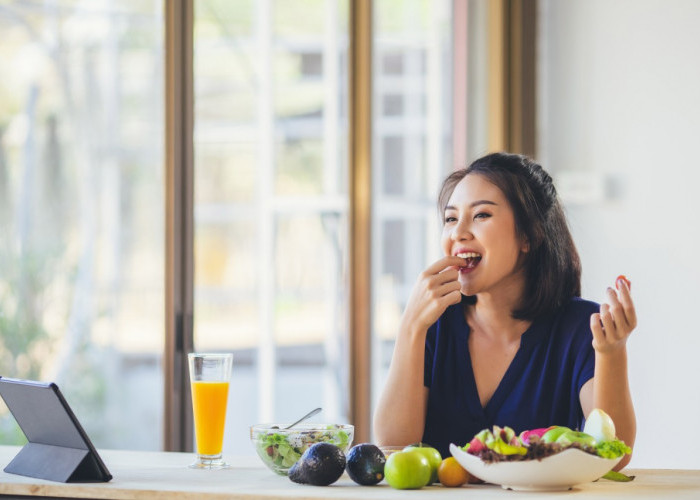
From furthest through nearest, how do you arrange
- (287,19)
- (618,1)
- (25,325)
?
(618,1)
(287,19)
(25,325)

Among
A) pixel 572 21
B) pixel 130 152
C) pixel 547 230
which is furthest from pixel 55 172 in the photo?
pixel 572 21

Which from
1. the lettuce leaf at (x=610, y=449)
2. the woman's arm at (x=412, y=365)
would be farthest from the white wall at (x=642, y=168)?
the lettuce leaf at (x=610, y=449)

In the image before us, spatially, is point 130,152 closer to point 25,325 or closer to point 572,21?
point 25,325

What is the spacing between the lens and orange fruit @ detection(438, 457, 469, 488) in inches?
61.7

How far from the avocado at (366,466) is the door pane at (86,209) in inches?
60.5

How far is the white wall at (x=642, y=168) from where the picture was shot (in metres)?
3.51

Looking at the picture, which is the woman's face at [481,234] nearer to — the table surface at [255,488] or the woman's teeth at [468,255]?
the woman's teeth at [468,255]

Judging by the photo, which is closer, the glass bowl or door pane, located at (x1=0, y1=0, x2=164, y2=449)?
the glass bowl

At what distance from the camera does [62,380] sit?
A: 2.96m

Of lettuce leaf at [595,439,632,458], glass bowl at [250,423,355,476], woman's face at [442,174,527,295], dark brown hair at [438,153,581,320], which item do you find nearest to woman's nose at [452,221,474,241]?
woman's face at [442,174,527,295]

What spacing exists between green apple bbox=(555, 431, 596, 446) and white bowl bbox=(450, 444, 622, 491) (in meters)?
0.02

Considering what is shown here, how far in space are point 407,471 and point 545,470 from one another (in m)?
0.21

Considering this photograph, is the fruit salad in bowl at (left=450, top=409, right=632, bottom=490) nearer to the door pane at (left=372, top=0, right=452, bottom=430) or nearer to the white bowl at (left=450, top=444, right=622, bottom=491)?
the white bowl at (left=450, top=444, right=622, bottom=491)

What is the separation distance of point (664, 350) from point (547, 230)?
1.60 m
